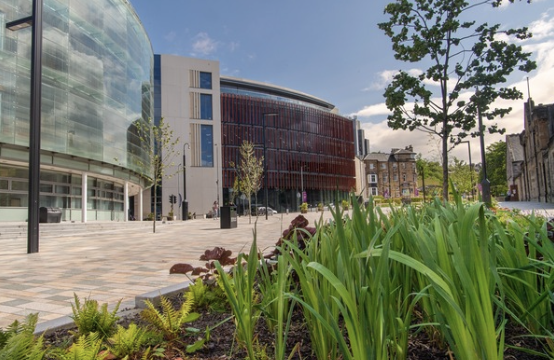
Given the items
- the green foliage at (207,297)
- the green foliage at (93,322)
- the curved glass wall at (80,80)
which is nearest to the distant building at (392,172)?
the curved glass wall at (80,80)

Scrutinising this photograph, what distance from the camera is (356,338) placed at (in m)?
1.31

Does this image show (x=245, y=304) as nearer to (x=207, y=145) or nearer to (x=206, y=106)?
(x=207, y=145)

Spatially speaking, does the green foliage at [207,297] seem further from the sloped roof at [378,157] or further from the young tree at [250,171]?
the sloped roof at [378,157]

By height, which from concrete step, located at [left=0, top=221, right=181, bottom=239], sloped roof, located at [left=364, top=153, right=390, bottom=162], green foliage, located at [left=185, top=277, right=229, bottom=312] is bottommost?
concrete step, located at [left=0, top=221, right=181, bottom=239]

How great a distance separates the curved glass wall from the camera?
2047 cm

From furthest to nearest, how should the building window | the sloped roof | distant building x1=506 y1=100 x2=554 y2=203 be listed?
the sloped roof, the building window, distant building x1=506 y1=100 x2=554 y2=203

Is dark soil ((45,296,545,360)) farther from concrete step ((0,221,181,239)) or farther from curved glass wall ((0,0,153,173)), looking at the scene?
curved glass wall ((0,0,153,173))

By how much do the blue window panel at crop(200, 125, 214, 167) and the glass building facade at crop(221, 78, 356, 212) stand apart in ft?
14.4

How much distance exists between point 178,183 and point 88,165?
2904 cm

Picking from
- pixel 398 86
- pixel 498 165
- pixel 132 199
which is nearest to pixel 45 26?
pixel 398 86

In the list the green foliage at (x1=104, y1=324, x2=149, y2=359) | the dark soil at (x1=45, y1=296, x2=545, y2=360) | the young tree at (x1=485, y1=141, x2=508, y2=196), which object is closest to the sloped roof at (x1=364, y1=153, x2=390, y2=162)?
the young tree at (x1=485, y1=141, x2=508, y2=196)

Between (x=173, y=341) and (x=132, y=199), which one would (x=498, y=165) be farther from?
(x=173, y=341)

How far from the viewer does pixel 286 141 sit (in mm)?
68562

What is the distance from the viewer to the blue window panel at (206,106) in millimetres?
57125
